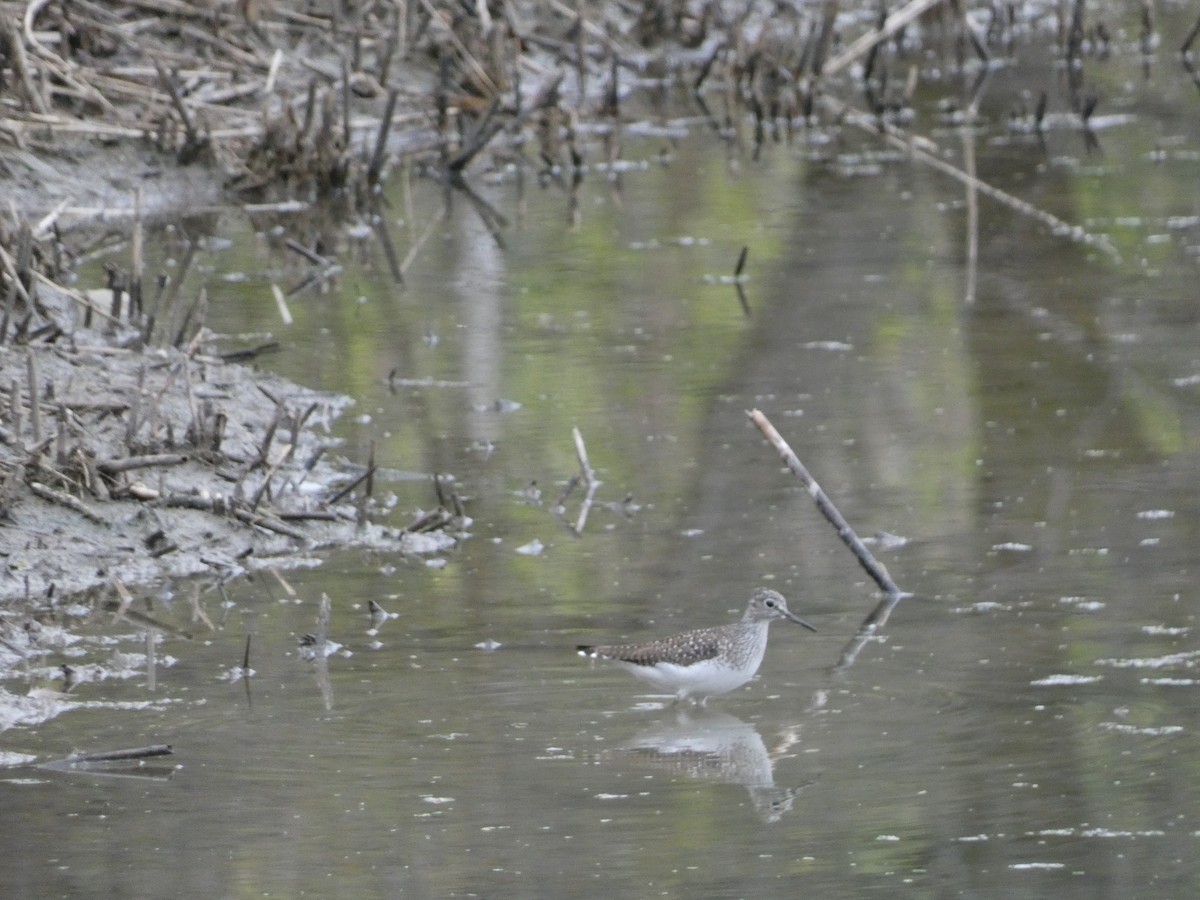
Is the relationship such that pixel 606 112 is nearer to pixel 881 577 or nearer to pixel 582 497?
pixel 582 497

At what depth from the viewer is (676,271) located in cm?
1237

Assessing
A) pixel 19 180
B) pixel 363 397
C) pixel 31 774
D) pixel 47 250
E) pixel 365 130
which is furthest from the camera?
pixel 365 130

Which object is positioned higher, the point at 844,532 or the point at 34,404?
the point at 34,404

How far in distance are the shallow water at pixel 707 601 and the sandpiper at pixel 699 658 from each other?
11cm

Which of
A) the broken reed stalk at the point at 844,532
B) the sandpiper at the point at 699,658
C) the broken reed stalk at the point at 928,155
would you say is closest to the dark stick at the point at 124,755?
the sandpiper at the point at 699,658

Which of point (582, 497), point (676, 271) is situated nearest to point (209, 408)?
point (582, 497)

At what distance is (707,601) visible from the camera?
23.8ft

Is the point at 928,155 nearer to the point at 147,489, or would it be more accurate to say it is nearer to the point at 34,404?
the point at 147,489

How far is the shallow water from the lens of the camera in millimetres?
5297

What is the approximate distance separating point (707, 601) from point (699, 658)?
3.33ft

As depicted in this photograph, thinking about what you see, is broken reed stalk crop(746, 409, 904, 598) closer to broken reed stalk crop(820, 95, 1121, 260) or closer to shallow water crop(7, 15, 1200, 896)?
shallow water crop(7, 15, 1200, 896)

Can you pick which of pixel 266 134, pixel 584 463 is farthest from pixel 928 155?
pixel 584 463


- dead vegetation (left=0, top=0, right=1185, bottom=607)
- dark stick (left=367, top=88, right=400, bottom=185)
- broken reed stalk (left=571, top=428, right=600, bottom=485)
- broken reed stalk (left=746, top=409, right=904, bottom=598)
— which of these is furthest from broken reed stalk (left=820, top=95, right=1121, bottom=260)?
broken reed stalk (left=746, top=409, right=904, bottom=598)

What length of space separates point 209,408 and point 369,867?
343cm
